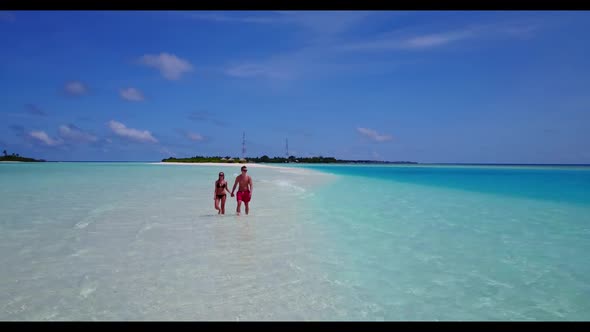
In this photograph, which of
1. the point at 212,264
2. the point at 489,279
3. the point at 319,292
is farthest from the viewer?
the point at 212,264

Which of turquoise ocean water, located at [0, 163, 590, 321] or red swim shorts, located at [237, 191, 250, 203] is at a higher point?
red swim shorts, located at [237, 191, 250, 203]

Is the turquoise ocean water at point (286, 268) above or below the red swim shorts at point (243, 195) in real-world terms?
below

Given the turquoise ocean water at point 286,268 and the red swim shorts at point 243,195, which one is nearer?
the turquoise ocean water at point 286,268

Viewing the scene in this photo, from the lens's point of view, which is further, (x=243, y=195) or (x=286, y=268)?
(x=243, y=195)

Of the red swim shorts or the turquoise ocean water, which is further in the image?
the red swim shorts

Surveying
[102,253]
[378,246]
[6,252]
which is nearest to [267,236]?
[378,246]

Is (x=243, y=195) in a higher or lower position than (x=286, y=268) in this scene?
higher

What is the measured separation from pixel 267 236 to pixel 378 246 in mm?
2422

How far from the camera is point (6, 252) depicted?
712 centimetres
